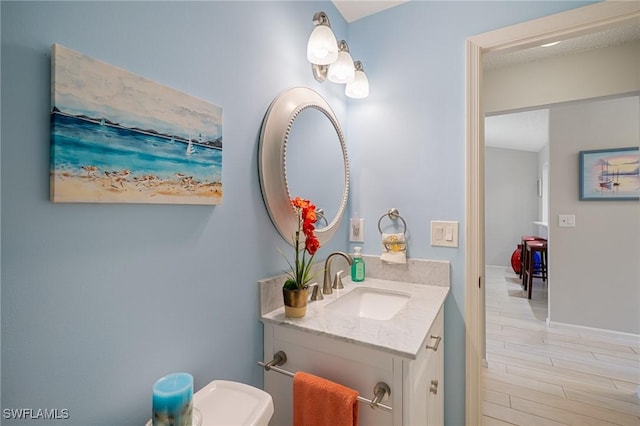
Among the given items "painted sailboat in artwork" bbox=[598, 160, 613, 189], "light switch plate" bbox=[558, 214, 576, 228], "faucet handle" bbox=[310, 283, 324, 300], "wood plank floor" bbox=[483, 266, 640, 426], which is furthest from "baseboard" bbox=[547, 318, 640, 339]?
"faucet handle" bbox=[310, 283, 324, 300]

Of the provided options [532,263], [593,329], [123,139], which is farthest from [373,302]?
[532,263]

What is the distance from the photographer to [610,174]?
2.84 meters

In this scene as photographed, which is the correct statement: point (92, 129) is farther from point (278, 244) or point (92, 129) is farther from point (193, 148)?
point (278, 244)

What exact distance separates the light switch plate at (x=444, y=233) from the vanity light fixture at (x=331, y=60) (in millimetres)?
789

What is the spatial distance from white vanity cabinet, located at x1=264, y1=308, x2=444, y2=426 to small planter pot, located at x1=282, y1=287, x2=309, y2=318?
0.05 metres

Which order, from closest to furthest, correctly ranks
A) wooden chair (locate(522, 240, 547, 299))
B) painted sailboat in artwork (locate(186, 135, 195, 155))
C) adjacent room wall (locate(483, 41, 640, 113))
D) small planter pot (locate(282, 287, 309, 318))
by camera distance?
painted sailboat in artwork (locate(186, 135, 195, 155)), small planter pot (locate(282, 287, 309, 318)), adjacent room wall (locate(483, 41, 640, 113)), wooden chair (locate(522, 240, 547, 299))

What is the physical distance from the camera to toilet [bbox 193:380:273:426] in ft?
2.45

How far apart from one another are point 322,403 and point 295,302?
32 centimetres

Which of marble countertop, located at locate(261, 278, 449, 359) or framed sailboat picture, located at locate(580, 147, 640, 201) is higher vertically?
framed sailboat picture, located at locate(580, 147, 640, 201)

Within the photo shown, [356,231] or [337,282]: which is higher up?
[356,231]

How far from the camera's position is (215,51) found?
3.16ft

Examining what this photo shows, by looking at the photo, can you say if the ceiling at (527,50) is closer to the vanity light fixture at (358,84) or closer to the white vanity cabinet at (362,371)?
the vanity light fixture at (358,84)

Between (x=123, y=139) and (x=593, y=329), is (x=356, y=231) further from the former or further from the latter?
(x=593, y=329)

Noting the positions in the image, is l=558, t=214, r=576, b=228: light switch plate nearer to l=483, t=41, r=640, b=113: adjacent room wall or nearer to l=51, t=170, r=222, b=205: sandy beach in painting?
l=483, t=41, r=640, b=113: adjacent room wall
